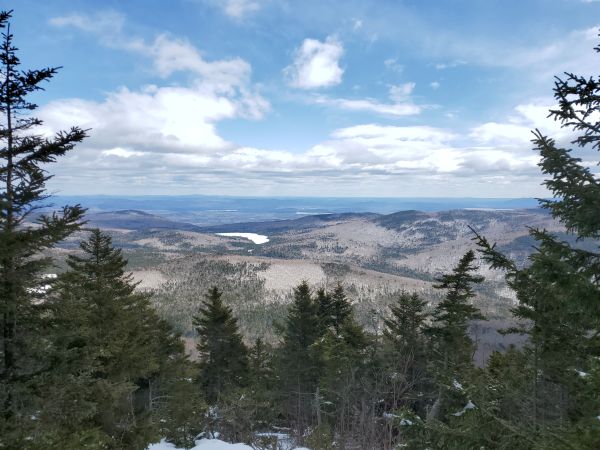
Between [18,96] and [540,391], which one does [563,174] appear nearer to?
[18,96]

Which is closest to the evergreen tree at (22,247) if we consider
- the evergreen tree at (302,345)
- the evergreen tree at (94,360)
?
the evergreen tree at (94,360)

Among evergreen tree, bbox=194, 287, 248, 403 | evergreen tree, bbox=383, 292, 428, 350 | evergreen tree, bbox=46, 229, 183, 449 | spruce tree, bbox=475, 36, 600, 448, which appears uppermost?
spruce tree, bbox=475, 36, 600, 448

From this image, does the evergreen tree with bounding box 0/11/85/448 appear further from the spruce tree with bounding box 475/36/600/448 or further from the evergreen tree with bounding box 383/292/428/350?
the evergreen tree with bounding box 383/292/428/350

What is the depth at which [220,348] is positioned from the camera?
1439 inches

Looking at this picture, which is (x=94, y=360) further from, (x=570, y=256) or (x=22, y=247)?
(x=570, y=256)

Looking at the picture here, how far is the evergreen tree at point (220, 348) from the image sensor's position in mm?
36031

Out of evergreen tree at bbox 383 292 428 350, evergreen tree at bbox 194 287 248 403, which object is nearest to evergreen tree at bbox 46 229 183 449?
evergreen tree at bbox 194 287 248 403

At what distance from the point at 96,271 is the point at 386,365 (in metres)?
20.2

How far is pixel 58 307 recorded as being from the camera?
896 centimetres

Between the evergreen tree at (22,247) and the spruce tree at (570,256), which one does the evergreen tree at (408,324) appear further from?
the evergreen tree at (22,247)

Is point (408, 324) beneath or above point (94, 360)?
beneath

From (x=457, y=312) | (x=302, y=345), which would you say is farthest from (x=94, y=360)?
(x=302, y=345)

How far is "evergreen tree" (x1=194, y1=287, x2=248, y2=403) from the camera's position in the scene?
36.0 metres

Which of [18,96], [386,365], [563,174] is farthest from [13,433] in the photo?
[386,365]
